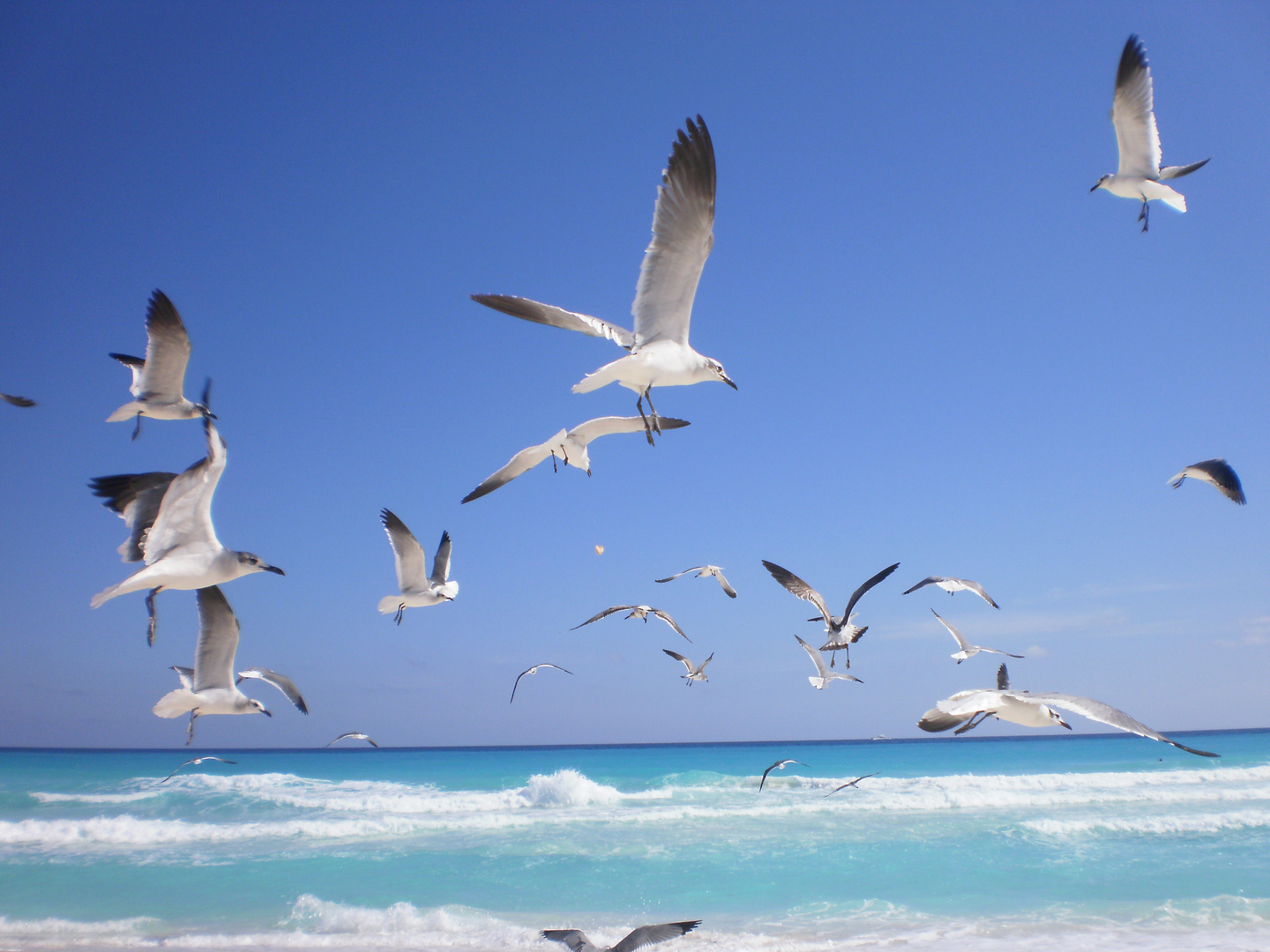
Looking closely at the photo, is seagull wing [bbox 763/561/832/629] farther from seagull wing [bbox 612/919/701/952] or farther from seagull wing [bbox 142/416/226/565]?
seagull wing [bbox 142/416/226/565]

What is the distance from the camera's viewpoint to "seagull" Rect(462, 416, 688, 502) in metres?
6.75

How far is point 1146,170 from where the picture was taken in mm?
7184

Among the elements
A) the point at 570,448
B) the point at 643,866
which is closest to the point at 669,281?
the point at 570,448

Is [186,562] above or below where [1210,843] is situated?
above

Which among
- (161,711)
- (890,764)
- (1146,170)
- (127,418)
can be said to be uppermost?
(1146,170)

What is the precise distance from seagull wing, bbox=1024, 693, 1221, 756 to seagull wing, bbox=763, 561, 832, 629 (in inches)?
98.6

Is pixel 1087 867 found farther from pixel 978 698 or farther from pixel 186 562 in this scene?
pixel 186 562

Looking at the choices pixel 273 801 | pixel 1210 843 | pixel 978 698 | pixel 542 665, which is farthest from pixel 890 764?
pixel 978 698

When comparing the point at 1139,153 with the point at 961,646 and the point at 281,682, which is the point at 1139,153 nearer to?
the point at 961,646

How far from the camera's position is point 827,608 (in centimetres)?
699

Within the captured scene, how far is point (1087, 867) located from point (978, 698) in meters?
10.1

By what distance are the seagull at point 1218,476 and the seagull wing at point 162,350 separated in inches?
315

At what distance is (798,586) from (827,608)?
1.21 ft

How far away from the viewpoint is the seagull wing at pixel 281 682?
6.36 meters
